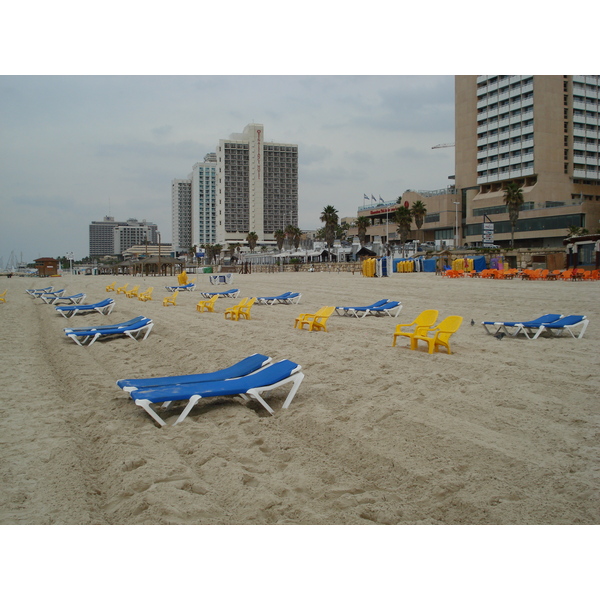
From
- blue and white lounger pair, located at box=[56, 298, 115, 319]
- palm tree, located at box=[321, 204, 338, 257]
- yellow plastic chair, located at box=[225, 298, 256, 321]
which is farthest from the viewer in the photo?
palm tree, located at box=[321, 204, 338, 257]

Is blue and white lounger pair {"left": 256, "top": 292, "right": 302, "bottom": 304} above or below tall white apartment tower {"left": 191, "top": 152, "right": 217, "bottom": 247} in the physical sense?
below

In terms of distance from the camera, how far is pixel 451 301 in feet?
52.4

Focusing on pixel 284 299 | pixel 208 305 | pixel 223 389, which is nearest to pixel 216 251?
pixel 284 299

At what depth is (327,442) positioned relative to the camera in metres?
4.35

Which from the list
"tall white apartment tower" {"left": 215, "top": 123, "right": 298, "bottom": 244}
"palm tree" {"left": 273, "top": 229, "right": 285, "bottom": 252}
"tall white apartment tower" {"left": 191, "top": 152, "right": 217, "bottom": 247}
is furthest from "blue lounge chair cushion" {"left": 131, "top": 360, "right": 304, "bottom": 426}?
"tall white apartment tower" {"left": 191, "top": 152, "right": 217, "bottom": 247}

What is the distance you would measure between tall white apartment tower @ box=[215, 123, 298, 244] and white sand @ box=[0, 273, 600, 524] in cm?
12423

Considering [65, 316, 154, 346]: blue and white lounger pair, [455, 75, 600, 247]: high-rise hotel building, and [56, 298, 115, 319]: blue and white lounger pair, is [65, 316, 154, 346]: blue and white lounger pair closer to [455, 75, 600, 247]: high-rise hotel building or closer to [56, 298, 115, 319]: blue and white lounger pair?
[56, 298, 115, 319]: blue and white lounger pair

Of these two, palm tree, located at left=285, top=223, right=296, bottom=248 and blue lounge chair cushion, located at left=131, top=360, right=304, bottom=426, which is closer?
blue lounge chair cushion, located at left=131, top=360, right=304, bottom=426

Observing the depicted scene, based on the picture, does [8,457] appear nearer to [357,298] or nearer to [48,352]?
[48,352]

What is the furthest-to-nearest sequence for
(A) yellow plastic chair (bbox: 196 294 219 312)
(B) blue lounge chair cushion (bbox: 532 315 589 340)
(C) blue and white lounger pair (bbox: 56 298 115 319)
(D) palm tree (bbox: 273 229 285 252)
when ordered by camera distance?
1. (D) palm tree (bbox: 273 229 285 252)
2. (A) yellow plastic chair (bbox: 196 294 219 312)
3. (C) blue and white lounger pair (bbox: 56 298 115 319)
4. (B) blue lounge chair cushion (bbox: 532 315 589 340)

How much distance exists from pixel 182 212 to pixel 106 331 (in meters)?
171

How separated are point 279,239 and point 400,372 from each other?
266 ft

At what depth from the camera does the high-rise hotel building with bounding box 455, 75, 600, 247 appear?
194 feet
